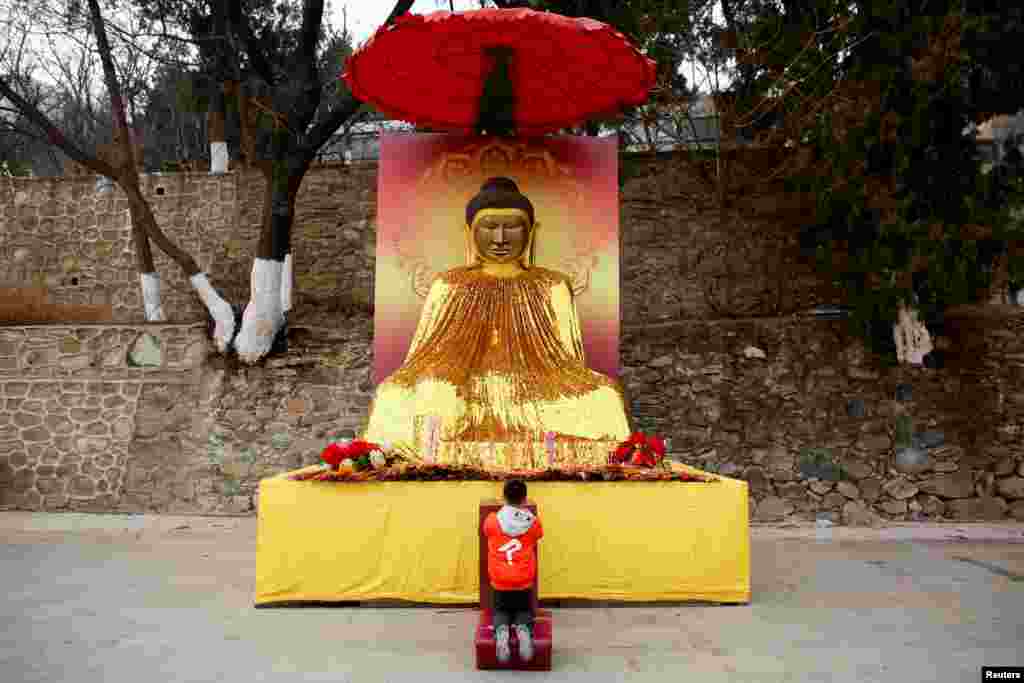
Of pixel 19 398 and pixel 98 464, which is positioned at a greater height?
pixel 19 398

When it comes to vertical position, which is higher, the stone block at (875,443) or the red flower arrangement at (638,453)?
the red flower arrangement at (638,453)

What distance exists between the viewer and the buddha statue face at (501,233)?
6.86 metres

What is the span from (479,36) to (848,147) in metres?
4.25

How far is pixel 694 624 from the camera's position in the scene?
4.50m

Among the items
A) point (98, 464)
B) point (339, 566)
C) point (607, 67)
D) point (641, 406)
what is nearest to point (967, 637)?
point (339, 566)

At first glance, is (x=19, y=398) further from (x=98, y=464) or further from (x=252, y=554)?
(x=252, y=554)

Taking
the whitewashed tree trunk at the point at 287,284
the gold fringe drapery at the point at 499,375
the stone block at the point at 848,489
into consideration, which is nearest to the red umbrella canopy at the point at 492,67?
the gold fringe drapery at the point at 499,375

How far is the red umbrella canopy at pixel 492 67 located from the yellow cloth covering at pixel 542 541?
279 centimetres

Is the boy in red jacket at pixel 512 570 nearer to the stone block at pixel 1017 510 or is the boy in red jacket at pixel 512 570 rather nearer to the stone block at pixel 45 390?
the stone block at pixel 1017 510

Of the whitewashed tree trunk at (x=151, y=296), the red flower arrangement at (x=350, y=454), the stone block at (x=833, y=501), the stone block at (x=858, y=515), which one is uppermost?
the whitewashed tree trunk at (x=151, y=296)

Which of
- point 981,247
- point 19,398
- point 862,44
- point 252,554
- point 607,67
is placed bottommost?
point 252,554

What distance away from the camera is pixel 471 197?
755 cm

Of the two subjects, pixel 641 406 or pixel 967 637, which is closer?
pixel 967 637

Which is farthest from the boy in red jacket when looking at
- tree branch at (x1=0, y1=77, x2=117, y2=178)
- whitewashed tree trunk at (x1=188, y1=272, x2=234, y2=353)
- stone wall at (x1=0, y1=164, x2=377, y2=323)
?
stone wall at (x1=0, y1=164, x2=377, y2=323)
